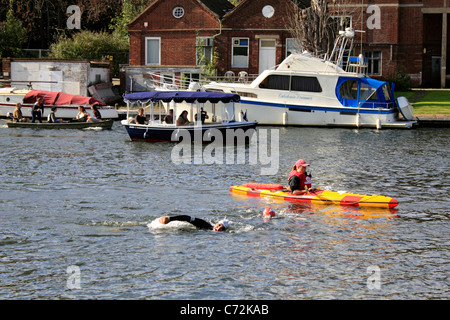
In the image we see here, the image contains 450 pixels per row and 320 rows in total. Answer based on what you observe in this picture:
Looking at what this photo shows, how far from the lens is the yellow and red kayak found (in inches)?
835

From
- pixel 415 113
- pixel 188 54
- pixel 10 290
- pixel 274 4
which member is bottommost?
pixel 10 290

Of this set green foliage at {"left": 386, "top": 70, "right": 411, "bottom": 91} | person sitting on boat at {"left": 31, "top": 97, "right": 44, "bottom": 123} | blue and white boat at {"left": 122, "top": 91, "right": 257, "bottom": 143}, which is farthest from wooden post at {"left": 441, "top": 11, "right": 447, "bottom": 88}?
person sitting on boat at {"left": 31, "top": 97, "right": 44, "bottom": 123}

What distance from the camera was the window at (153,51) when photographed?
182 feet

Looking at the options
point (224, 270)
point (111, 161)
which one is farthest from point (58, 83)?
point (224, 270)

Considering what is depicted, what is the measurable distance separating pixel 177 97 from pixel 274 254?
66.6 feet

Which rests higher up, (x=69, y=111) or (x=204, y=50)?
(x=204, y=50)

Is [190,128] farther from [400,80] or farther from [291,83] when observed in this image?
[400,80]

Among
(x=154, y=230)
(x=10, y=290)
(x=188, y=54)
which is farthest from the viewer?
(x=188, y=54)

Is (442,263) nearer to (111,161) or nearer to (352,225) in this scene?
(352,225)

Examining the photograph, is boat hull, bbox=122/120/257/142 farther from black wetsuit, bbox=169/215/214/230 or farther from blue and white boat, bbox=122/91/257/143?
black wetsuit, bbox=169/215/214/230

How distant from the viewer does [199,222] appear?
18.4 m

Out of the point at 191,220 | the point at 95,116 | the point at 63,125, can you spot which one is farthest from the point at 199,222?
the point at 95,116

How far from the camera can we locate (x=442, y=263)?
16.1 m

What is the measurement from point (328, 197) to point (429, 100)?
30484 millimetres
